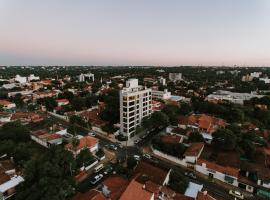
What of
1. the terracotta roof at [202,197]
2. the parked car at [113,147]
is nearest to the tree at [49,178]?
the parked car at [113,147]

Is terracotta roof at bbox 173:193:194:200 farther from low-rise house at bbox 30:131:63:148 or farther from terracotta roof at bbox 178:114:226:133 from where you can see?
low-rise house at bbox 30:131:63:148

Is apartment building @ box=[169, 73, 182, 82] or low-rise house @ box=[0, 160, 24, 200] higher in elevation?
apartment building @ box=[169, 73, 182, 82]

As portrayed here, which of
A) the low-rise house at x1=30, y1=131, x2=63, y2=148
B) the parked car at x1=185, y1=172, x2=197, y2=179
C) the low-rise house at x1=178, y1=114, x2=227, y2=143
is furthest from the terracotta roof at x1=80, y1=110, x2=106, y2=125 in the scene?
the parked car at x1=185, y1=172, x2=197, y2=179

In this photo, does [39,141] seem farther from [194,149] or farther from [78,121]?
[194,149]

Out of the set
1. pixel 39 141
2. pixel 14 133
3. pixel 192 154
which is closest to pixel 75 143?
pixel 39 141

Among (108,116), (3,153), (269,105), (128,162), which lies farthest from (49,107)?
(269,105)

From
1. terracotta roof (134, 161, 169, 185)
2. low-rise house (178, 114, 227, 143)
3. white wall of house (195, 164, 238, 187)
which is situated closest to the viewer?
terracotta roof (134, 161, 169, 185)

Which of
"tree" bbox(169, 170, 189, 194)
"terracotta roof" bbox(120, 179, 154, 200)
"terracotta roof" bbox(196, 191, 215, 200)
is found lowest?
"tree" bbox(169, 170, 189, 194)
